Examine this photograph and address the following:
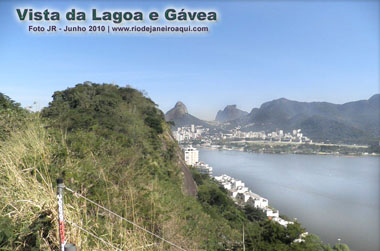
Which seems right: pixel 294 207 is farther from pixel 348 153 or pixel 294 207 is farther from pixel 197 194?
pixel 348 153

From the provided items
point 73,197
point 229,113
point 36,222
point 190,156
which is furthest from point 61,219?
point 229,113

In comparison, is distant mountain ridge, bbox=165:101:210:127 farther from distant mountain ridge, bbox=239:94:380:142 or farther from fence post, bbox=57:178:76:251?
fence post, bbox=57:178:76:251

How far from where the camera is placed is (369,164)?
102 feet

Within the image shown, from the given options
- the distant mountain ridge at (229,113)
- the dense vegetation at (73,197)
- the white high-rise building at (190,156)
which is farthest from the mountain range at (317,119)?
the dense vegetation at (73,197)

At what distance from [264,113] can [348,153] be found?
182 feet

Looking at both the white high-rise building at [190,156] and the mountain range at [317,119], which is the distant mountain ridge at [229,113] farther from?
the white high-rise building at [190,156]

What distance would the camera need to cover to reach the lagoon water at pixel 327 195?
12.7 meters

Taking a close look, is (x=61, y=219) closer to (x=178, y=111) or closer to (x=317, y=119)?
(x=178, y=111)

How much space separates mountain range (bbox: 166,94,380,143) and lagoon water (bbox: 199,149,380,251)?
1191 inches

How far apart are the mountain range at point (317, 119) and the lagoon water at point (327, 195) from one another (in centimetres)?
3025

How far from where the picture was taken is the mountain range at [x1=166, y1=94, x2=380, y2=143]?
190 ft

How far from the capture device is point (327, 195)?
59.3ft

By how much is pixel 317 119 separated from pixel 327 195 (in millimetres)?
60318

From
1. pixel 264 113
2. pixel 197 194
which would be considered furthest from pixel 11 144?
pixel 264 113
